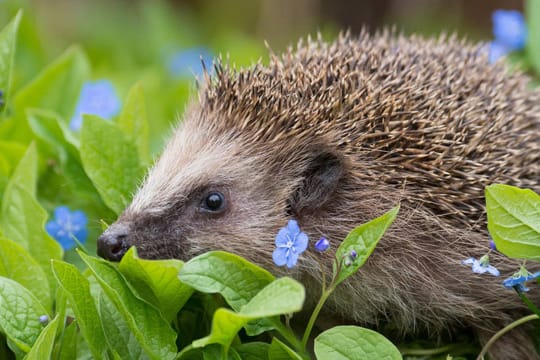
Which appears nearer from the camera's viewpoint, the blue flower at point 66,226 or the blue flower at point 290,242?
the blue flower at point 290,242

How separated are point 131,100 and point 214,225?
2.40 feet

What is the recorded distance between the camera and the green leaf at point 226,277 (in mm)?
2182

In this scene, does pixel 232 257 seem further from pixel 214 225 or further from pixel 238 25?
pixel 238 25

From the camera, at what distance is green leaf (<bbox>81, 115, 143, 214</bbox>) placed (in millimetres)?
2918

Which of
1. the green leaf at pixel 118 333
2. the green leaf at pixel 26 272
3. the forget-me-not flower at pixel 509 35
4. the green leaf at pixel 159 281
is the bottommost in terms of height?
the green leaf at pixel 118 333

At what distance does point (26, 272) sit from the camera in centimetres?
256

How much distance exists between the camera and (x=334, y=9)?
8117mm

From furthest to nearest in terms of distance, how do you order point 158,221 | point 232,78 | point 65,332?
point 232,78
point 158,221
point 65,332

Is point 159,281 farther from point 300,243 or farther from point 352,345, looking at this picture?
point 352,345

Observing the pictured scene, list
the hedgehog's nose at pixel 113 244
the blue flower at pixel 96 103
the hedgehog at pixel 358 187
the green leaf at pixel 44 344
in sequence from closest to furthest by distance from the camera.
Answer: the green leaf at pixel 44 344
the hedgehog's nose at pixel 113 244
the hedgehog at pixel 358 187
the blue flower at pixel 96 103

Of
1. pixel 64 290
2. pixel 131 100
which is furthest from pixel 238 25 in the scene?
pixel 64 290

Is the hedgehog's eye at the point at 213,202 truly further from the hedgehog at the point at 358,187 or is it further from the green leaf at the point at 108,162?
the green leaf at the point at 108,162

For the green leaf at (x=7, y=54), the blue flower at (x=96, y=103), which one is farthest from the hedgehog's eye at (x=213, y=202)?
the blue flower at (x=96, y=103)

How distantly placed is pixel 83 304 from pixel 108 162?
75 cm
